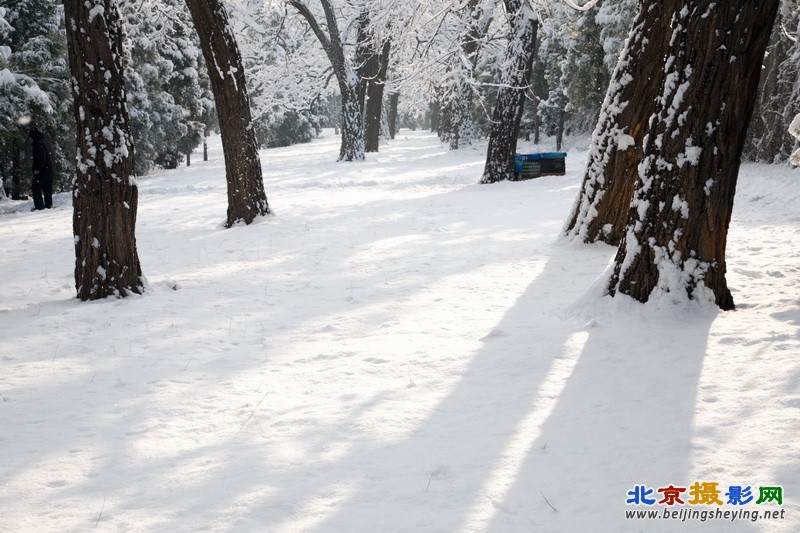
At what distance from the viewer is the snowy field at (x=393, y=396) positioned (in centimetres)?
255

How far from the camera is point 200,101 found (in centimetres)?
2797

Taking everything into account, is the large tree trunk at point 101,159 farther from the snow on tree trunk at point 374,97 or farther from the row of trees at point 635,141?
the snow on tree trunk at point 374,97

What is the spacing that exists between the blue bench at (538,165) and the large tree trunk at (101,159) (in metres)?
10.9

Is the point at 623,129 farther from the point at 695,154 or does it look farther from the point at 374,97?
the point at 374,97

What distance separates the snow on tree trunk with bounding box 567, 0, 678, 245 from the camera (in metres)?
6.31

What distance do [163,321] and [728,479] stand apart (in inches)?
177

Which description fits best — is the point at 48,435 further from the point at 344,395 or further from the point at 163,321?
the point at 163,321

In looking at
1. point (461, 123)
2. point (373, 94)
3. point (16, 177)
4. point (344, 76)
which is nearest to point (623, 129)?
point (344, 76)

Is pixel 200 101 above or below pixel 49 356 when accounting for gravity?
above

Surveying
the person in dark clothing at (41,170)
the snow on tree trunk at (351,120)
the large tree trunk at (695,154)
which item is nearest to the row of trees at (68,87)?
the person in dark clothing at (41,170)

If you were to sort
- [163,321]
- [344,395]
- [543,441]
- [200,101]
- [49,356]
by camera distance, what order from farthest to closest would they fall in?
[200,101] < [163,321] < [49,356] < [344,395] < [543,441]

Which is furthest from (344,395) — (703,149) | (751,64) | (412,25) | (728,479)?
(412,25)

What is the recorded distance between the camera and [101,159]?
19.1 ft

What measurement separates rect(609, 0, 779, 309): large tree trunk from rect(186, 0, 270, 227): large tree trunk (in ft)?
22.0
